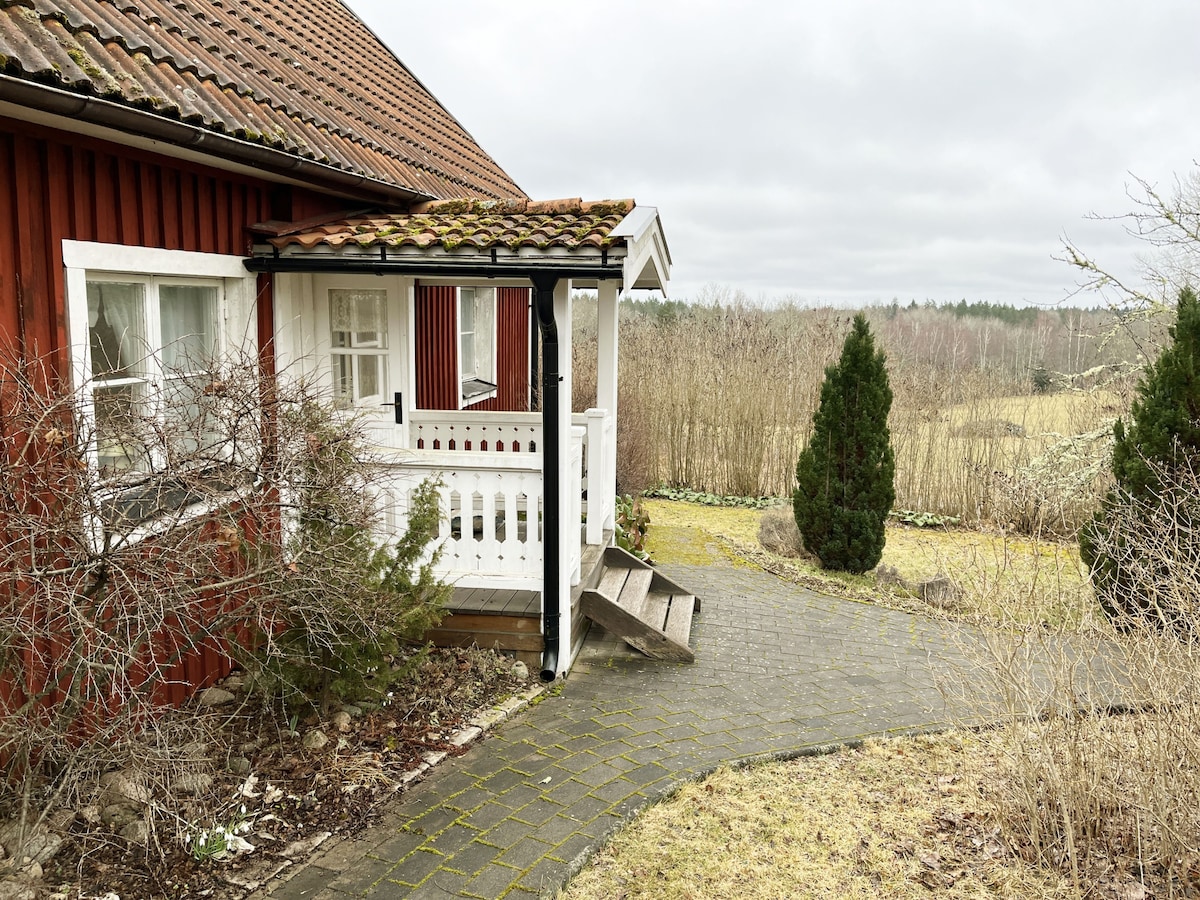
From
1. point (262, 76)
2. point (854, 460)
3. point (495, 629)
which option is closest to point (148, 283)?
point (262, 76)

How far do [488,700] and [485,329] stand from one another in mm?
6294

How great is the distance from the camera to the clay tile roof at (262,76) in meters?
3.44

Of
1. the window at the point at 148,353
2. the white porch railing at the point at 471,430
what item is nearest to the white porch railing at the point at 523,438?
the white porch railing at the point at 471,430

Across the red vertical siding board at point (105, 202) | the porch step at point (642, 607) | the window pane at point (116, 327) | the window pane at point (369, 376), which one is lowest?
the porch step at point (642, 607)

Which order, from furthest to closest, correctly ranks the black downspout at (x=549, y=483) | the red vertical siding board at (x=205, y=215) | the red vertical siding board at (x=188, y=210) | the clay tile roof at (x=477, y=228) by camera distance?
the black downspout at (x=549, y=483) → the clay tile roof at (x=477, y=228) → the red vertical siding board at (x=205, y=215) → the red vertical siding board at (x=188, y=210)

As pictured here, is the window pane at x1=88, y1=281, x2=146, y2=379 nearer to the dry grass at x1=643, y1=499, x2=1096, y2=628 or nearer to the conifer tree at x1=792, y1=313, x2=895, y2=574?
the dry grass at x1=643, y1=499, x2=1096, y2=628

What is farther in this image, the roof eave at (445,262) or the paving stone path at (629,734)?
the roof eave at (445,262)

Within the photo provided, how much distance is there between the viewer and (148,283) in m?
4.30

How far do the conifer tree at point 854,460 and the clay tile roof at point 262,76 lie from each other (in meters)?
4.42

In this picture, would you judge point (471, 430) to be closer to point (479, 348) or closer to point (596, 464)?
point (596, 464)

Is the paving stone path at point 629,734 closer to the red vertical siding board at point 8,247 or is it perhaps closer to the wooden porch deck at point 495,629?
the wooden porch deck at point 495,629

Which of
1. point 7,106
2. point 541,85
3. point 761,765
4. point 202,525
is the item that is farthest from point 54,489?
point 541,85

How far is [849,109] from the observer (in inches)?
799

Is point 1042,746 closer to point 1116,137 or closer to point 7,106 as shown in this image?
point 7,106
